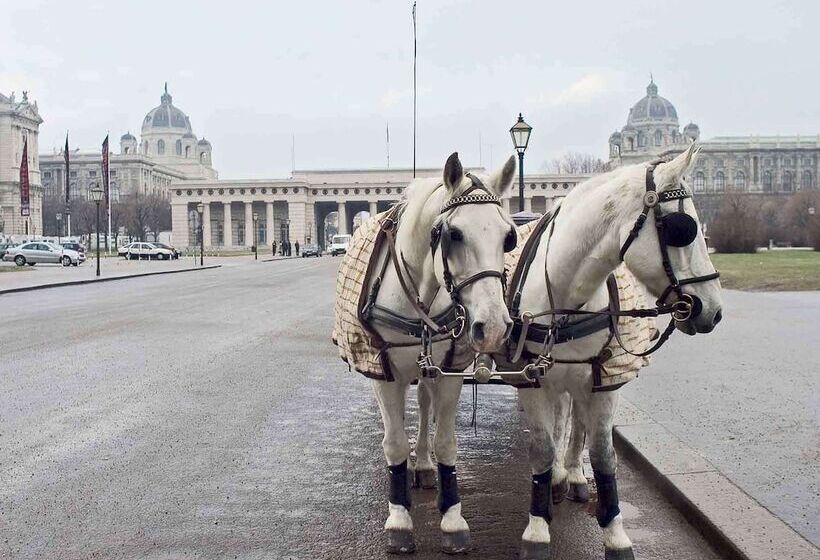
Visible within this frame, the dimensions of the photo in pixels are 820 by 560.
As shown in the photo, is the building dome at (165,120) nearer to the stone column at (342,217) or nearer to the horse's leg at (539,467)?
the stone column at (342,217)

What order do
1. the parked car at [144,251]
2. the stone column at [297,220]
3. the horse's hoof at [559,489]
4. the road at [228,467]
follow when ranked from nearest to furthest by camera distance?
the road at [228,467], the horse's hoof at [559,489], the parked car at [144,251], the stone column at [297,220]

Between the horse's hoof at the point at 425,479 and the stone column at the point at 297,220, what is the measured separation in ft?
367

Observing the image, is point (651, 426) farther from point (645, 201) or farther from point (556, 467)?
point (645, 201)

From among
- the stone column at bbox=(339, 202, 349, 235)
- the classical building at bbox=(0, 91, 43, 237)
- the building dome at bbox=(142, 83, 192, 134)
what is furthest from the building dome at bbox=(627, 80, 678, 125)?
the classical building at bbox=(0, 91, 43, 237)

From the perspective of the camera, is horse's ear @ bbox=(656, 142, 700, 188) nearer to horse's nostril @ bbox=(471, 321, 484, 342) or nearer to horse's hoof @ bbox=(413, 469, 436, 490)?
horse's nostril @ bbox=(471, 321, 484, 342)

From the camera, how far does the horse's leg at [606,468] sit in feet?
13.7

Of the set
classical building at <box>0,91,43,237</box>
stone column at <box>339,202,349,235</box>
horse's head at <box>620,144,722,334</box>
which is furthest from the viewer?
stone column at <box>339,202,349,235</box>

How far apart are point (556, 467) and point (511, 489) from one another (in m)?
0.41

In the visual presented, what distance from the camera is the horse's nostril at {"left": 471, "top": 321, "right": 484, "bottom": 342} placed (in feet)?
11.6

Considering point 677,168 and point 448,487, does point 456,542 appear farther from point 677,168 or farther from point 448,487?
point 677,168

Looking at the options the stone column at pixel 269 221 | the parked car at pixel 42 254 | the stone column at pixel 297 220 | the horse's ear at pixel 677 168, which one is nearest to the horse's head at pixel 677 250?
the horse's ear at pixel 677 168

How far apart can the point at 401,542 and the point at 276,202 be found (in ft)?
384

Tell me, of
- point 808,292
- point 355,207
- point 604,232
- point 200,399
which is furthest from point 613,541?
point 355,207

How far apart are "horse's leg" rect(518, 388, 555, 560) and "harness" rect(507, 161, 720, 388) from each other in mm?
134
